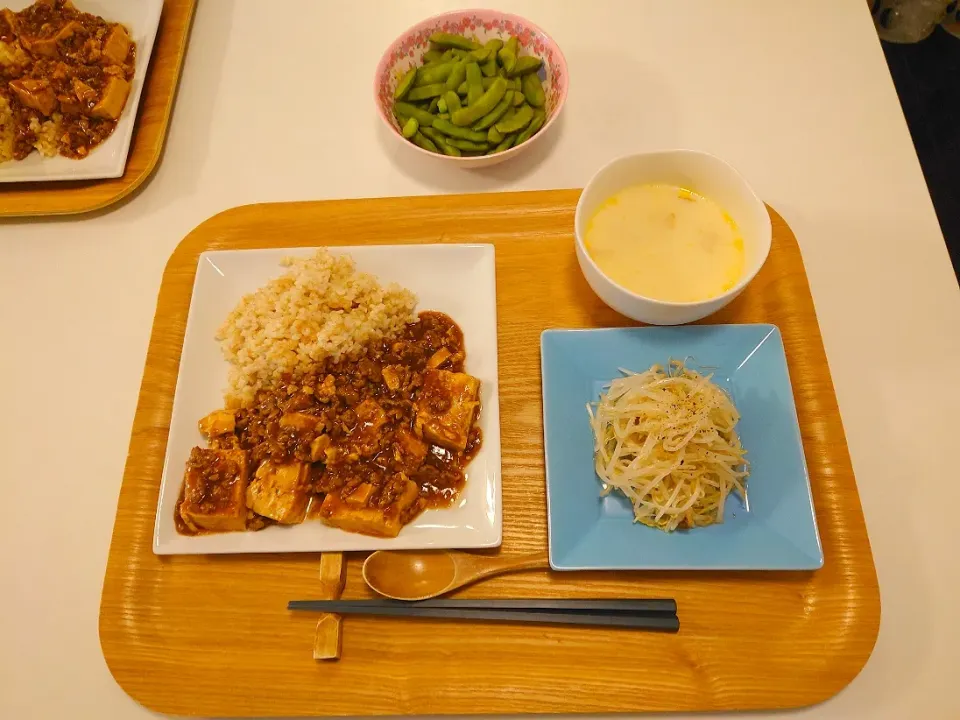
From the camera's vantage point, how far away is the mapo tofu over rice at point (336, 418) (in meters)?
1.43

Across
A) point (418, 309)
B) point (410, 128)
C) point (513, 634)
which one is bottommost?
A: point (513, 634)

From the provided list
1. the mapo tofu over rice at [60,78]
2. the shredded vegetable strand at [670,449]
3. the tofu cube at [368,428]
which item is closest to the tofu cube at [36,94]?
the mapo tofu over rice at [60,78]

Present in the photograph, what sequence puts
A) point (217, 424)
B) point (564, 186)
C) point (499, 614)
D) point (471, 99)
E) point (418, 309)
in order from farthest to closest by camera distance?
point (564, 186)
point (471, 99)
point (418, 309)
point (217, 424)
point (499, 614)

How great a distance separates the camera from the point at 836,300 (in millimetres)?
1740

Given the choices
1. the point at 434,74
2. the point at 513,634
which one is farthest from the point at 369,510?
the point at 434,74

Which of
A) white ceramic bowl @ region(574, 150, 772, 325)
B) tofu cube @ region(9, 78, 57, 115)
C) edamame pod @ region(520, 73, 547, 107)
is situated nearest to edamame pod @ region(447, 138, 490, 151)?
edamame pod @ region(520, 73, 547, 107)

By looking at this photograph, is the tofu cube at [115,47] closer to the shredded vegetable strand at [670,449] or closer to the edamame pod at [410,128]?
the edamame pod at [410,128]

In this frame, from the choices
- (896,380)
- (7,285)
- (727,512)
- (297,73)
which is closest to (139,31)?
(297,73)

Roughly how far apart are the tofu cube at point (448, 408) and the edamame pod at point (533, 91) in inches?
35.8

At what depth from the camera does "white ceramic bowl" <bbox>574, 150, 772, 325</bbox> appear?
1.45 meters

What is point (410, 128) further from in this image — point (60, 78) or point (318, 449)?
point (60, 78)

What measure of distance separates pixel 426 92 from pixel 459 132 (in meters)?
0.18

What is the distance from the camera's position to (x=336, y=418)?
5.21 feet

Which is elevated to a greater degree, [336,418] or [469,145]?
[469,145]
